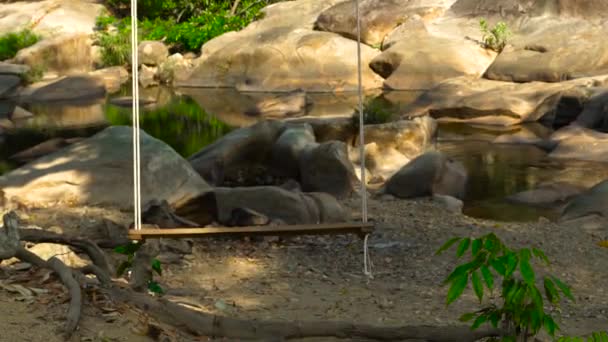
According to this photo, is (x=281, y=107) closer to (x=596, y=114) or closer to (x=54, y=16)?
(x=596, y=114)

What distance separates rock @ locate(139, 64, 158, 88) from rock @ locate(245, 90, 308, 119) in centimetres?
659

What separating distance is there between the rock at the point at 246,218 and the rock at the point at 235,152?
343 centimetres

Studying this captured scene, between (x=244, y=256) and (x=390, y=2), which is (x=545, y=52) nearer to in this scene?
(x=390, y=2)

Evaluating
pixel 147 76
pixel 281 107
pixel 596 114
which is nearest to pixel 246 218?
pixel 596 114

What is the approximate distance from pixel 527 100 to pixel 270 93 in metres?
7.50

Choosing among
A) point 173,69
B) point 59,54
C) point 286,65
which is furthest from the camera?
point 59,54

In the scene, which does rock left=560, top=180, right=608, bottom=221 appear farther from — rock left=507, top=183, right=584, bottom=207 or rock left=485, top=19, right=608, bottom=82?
rock left=485, top=19, right=608, bottom=82

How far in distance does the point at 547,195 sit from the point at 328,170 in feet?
8.47

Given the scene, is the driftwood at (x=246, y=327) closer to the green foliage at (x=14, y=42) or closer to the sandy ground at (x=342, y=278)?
the sandy ground at (x=342, y=278)

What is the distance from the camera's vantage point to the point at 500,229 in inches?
339

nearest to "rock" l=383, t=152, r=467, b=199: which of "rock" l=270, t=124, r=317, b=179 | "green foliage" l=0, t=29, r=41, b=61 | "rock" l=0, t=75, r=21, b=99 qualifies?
"rock" l=270, t=124, r=317, b=179

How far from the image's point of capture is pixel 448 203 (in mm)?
10344

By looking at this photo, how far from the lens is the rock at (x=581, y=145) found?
574 inches

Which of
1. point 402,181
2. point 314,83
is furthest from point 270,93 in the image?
point 402,181
